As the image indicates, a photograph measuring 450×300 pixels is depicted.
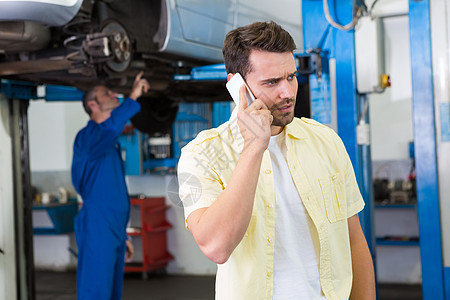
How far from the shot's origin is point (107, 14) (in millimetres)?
3299

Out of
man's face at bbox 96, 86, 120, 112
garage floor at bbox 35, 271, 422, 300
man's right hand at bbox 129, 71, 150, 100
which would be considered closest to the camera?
man's right hand at bbox 129, 71, 150, 100

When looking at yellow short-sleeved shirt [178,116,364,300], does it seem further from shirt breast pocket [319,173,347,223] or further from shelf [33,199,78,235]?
shelf [33,199,78,235]

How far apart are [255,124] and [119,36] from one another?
2096 mm

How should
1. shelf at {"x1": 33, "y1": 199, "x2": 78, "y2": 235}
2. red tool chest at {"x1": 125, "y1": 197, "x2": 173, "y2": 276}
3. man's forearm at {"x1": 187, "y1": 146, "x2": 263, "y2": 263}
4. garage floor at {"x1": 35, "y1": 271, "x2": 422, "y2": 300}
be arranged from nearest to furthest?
man's forearm at {"x1": 187, "y1": 146, "x2": 263, "y2": 263} → garage floor at {"x1": 35, "y1": 271, "x2": 422, "y2": 300} → red tool chest at {"x1": 125, "y1": 197, "x2": 173, "y2": 276} → shelf at {"x1": 33, "y1": 199, "x2": 78, "y2": 235}

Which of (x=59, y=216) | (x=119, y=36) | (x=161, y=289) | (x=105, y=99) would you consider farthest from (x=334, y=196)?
(x=59, y=216)

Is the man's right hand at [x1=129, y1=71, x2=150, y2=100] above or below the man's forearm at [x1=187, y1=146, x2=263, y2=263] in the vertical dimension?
above

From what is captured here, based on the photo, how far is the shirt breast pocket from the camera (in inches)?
58.2

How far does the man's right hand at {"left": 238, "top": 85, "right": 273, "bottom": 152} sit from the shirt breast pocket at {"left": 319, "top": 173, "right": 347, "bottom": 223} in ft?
0.89

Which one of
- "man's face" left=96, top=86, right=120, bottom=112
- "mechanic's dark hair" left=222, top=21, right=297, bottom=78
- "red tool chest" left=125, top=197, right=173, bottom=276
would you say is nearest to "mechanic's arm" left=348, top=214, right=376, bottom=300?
"mechanic's dark hair" left=222, top=21, right=297, bottom=78

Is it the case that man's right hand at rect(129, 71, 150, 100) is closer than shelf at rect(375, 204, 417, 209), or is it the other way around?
man's right hand at rect(129, 71, 150, 100)

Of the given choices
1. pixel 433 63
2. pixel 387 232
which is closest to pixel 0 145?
pixel 433 63

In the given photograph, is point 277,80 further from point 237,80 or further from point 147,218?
point 147,218

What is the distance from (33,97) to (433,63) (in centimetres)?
320

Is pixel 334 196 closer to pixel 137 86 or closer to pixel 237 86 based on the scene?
pixel 237 86
